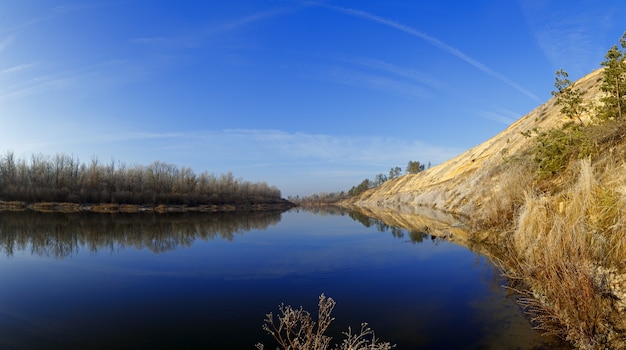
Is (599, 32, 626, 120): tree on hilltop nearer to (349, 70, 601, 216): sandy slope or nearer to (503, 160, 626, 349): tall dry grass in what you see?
(503, 160, 626, 349): tall dry grass

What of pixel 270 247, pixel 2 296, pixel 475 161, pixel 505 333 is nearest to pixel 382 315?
Answer: pixel 505 333

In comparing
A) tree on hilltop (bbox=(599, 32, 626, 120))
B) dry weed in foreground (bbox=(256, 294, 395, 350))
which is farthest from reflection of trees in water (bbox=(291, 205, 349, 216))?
dry weed in foreground (bbox=(256, 294, 395, 350))

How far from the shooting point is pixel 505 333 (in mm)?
Answer: 7539

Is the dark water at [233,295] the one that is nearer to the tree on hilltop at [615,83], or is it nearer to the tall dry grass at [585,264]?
the tall dry grass at [585,264]

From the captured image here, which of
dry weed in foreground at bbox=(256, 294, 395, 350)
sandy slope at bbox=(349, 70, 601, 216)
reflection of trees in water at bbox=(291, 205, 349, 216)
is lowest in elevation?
reflection of trees in water at bbox=(291, 205, 349, 216)

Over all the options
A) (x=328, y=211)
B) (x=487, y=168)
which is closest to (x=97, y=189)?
(x=328, y=211)

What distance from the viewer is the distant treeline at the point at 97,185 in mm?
70062

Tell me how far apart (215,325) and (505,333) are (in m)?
6.92

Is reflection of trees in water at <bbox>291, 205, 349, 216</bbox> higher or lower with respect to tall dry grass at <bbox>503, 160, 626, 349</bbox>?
lower

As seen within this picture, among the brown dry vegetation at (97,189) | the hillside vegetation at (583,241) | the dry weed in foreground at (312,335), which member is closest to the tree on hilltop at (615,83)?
the hillside vegetation at (583,241)

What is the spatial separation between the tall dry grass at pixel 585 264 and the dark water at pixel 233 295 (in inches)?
27.6

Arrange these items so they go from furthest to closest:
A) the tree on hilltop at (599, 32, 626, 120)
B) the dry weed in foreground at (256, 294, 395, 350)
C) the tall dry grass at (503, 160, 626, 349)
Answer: the tree on hilltop at (599, 32, 626, 120), the tall dry grass at (503, 160, 626, 349), the dry weed in foreground at (256, 294, 395, 350)

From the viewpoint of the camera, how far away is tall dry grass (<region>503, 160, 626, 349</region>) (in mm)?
6375

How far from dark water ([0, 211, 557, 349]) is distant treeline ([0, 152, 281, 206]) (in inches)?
2382
